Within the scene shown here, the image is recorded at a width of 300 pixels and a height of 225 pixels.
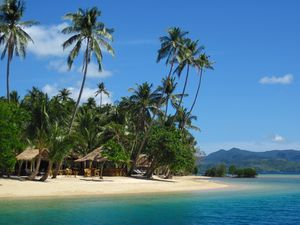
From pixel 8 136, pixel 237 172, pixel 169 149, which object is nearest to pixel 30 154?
pixel 8 136

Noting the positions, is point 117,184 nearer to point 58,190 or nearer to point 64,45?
point 58,190

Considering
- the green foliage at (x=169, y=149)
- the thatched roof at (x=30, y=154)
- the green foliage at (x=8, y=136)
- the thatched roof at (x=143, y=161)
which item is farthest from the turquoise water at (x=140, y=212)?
the thatched roof at (x=143, y=161)

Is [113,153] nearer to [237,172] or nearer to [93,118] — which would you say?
[93,118]

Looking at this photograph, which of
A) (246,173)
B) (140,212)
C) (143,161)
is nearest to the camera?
(140,212)

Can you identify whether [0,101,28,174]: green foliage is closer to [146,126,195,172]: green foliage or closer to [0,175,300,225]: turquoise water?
[0,175,300,225]: turquoise water

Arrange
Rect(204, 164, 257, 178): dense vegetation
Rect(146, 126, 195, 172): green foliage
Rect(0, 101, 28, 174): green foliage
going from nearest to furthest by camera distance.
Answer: Rect(0, 101, 28, 174): green foliage, Rect(146, 126, 195, 172): green foliage, Rect(204, 164, 257, 178): dense vegetation

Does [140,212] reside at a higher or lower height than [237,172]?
lower

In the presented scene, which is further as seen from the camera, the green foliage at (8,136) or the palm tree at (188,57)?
the palm tree at (188,57)

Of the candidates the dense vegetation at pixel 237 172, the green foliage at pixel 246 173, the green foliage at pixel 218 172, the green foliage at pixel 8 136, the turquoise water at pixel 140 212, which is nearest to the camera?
the turquoise water at pixel 140 212

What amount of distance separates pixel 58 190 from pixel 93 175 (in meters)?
16.1

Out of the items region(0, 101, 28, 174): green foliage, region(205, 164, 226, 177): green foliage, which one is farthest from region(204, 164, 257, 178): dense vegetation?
region(0, 101, 28, 174): green foliage

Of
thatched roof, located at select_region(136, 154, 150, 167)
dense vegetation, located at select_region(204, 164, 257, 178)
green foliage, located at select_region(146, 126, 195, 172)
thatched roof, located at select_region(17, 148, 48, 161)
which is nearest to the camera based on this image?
thatched roof, located at select_region(17, 148, 48, 161)

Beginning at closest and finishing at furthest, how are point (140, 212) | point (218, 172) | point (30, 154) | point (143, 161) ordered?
point (140, 212) < point (30, 154) < point (143, 161) < point (218, 172)

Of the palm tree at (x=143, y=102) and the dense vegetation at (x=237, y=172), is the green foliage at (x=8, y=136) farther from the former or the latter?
the dense vegetation at (x=237, y=172)
